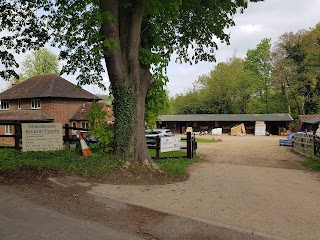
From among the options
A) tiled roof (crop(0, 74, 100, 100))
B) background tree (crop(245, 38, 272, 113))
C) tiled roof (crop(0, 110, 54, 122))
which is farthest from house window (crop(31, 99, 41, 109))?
background tree (crop(245, 38, 272, 113))

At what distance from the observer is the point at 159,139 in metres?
13.6

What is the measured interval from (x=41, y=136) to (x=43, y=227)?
22.8 feet

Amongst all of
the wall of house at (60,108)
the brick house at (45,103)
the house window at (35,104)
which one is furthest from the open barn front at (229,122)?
the house window at (35,104)

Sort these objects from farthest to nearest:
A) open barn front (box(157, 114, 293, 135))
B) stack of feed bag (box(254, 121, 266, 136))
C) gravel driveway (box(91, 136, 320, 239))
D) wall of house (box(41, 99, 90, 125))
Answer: open barn front (box(157, 114, 293, 135))
stack of feed bag (box(254, 121, 266, 136))
wall of house (box(41, 99, 90, 125))
gravel driveway (box(91, 136, 320, 239))

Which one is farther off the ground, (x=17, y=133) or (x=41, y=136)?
(x=17, y=133)

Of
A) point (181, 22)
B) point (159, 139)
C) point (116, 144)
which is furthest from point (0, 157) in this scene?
point (181, 22)

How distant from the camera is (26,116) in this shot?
35188mm

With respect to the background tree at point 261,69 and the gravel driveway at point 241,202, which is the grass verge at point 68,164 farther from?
the background tree at point 261,69

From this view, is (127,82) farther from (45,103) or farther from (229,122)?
(229,122)

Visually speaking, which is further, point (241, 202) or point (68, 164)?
point (68, 164)

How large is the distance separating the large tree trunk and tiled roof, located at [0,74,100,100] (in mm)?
27057

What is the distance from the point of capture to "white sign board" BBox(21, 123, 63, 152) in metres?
10.9

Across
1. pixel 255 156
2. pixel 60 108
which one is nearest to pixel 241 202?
pixel 255 156

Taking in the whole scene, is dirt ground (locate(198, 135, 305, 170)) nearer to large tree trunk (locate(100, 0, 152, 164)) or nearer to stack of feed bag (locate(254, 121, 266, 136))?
large tree trunk (locate(100, 0, 152, 164))
